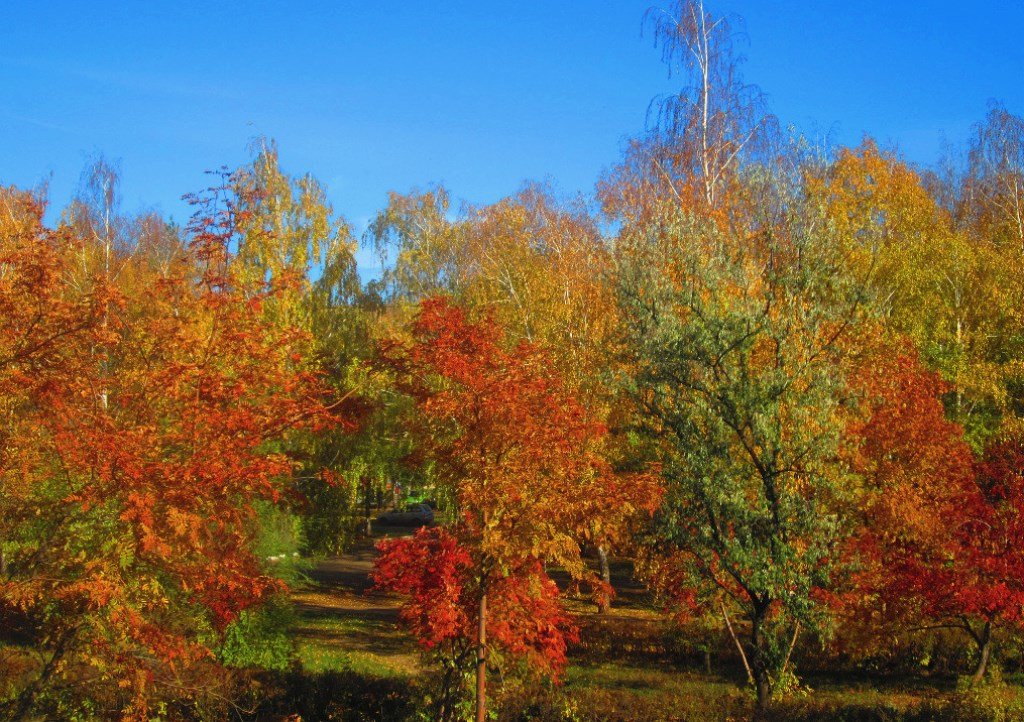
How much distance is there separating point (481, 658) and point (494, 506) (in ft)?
5.83

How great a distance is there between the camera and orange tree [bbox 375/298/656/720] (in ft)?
33.4

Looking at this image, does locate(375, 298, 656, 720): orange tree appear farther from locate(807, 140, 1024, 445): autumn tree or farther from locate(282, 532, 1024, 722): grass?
locate(807, 140, 1024, 445): autumn tree

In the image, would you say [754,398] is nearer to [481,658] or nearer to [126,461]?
[481,658]

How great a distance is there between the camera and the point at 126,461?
27.3 feet

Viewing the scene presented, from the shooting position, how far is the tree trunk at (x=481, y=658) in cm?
1049

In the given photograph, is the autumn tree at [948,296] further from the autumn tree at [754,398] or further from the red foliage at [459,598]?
the red foliage at [459,598]

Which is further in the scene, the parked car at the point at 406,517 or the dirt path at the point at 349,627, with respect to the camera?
the parked car at the point at 406,517

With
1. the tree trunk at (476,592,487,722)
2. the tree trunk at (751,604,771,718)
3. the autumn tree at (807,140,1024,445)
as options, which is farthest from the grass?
the autumn tree at (807,140,1024,445)

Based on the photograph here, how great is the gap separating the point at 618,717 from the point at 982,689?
4839 mm

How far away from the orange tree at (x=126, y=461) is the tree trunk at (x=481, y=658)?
101 inches

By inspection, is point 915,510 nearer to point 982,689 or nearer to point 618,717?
point 982,689

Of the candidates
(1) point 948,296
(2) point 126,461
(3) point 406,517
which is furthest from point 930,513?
(3) point 406,517

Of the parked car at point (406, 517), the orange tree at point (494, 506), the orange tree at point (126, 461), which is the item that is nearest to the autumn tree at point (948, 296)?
the orange tree at point (494, 506)

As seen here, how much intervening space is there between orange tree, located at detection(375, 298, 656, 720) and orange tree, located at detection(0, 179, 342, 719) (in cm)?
154
